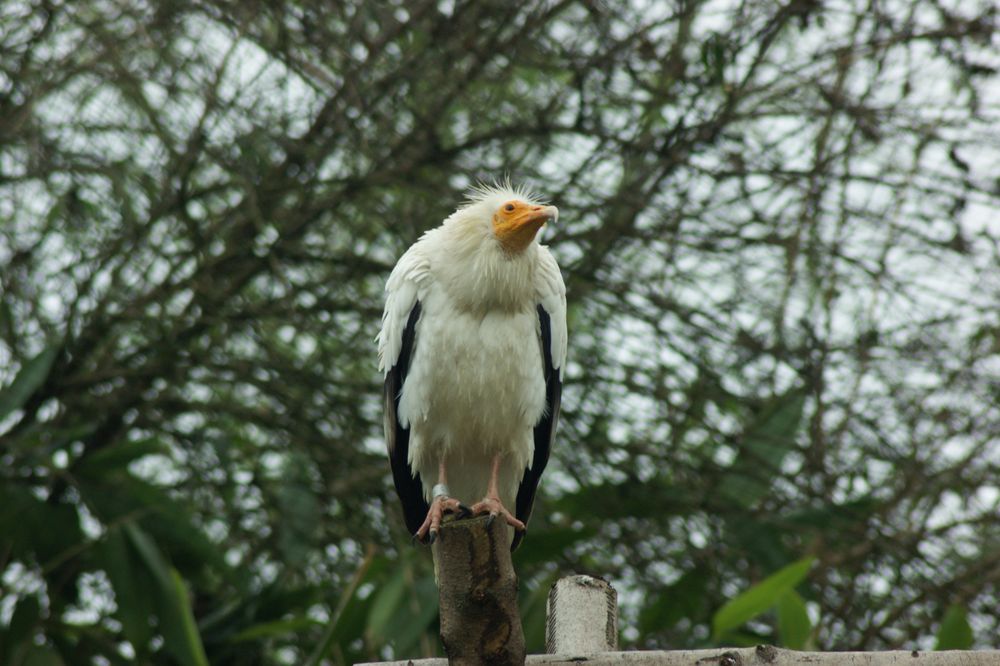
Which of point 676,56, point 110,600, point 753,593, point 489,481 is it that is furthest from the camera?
point 110,600

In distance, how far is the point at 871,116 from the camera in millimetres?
6742

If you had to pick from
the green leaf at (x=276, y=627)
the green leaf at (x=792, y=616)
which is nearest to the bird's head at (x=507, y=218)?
the green leaf at (x=792, y=616)

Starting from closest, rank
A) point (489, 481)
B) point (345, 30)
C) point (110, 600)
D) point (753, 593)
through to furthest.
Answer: point (489, 481) → point (753, 593) → point (345, 30) → point (110, 600)

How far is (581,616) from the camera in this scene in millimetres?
3480

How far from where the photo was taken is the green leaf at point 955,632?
19.1 feet

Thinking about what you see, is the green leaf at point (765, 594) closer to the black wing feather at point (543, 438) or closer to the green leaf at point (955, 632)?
the green leaf at point (955, 632)

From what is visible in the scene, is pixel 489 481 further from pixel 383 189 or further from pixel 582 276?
pixel 383 189

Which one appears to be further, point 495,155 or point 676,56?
point 495,155

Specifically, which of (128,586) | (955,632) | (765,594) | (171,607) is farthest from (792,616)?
(128,586)

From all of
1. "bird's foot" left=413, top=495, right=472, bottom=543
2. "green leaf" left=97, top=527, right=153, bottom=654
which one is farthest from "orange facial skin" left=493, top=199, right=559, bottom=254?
"green leaf" left=97, top=527, right=153, bottom=654

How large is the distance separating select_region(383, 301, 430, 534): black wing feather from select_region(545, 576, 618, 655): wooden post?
167 centimetres

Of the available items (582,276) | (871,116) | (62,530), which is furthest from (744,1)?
(62,530)

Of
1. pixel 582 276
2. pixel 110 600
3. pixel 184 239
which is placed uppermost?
pixel 184 239

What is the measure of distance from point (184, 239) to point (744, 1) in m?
3.20
